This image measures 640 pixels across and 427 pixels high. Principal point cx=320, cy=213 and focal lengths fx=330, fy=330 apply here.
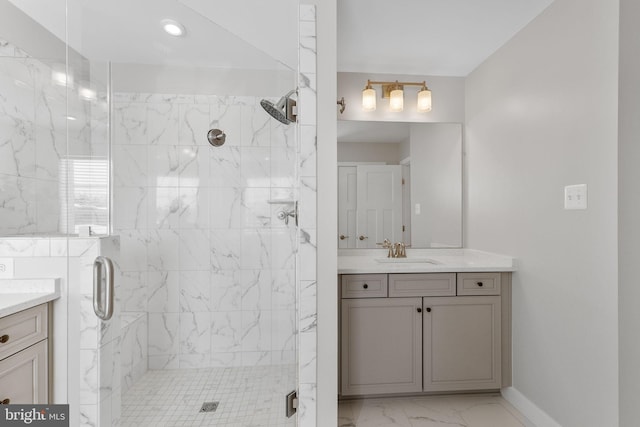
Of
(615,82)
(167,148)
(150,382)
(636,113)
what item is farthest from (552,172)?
(150,382)

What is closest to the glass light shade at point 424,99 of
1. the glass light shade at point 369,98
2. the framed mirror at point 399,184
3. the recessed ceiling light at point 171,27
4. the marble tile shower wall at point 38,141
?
the framed mirror at point 399,184

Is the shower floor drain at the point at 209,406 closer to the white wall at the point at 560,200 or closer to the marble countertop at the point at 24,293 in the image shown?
the marble countertop at the point at 24,293

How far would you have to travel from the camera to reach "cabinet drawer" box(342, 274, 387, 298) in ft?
6.71

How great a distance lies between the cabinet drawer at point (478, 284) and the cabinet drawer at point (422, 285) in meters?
0.06

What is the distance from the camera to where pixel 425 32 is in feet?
7.00

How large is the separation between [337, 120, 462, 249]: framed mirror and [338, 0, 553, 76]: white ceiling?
1.45ft

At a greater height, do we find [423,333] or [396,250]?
[396,250]

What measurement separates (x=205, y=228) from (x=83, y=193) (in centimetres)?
45

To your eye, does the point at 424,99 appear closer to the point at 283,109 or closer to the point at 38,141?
the point at 283,109

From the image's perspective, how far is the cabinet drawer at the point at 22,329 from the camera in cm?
107

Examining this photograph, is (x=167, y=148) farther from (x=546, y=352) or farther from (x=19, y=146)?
(x=546, y=352)

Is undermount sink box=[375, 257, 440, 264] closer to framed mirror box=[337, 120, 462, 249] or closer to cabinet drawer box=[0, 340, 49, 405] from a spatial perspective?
framed mirror box=[337, 120, 462, 249]

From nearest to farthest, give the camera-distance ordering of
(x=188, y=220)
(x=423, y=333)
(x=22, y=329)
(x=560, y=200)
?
(x=22, y=329), (x=188, y=220), (x=560, y=200), (x=423, y=333)

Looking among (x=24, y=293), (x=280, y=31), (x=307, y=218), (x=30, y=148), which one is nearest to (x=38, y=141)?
(x=30, y=148)
